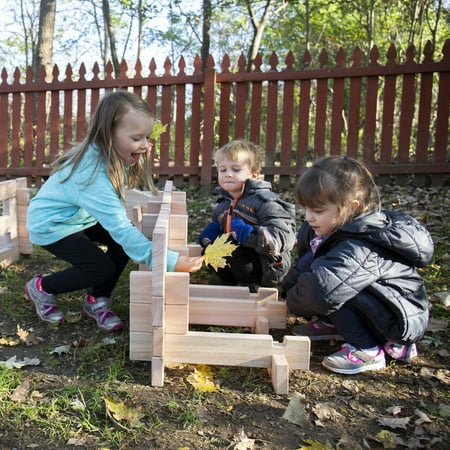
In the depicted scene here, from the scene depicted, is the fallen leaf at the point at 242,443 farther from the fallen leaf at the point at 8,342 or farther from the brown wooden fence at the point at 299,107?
the brown wooden fence at the point at 299,107

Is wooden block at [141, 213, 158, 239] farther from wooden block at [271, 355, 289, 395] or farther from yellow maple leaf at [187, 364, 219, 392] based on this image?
wooden block at [271, 355, 289, 395]

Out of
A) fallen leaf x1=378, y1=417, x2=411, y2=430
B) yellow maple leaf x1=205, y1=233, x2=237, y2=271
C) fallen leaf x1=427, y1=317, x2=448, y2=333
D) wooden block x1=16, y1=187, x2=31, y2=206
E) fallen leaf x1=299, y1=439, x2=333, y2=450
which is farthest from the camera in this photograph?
wooden block x1=16, y1=187, x2=31, y2=206

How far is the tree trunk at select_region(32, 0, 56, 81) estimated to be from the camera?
945 centimetres

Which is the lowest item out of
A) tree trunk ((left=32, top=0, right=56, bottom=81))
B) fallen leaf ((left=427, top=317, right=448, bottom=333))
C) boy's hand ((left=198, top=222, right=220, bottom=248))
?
fallen leaf ((left=427, top=317, right=448, bottom=333))

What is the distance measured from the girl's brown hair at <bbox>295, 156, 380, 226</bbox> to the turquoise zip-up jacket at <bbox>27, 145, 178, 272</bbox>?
0.69 m

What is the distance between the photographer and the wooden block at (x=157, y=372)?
2152 mm

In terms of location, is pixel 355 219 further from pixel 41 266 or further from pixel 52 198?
pixel 41 266

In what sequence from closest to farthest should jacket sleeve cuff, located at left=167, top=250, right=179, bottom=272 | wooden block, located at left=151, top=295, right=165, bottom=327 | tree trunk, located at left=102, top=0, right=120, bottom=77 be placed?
wooden block, located at left=151, top=295, right=165, bottom=327, jacket sleeve cuff, located at left=167, top=250, right=179, bottom=272, tree trunk, located at left=102, top=0, right=120, bottom=77

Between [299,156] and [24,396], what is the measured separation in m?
5.19

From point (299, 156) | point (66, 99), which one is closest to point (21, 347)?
point (299, 156)

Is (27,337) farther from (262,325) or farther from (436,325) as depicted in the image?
(436,325)

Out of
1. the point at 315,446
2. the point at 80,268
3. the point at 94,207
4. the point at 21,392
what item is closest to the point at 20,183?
the point at 80,268

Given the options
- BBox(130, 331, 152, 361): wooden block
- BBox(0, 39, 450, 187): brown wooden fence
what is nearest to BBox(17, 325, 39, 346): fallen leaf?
BBox(130, 331, 152, 361): wooden block

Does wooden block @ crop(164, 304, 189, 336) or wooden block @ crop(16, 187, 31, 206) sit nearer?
wooden block @ crop(164, 304, 189, 336)
